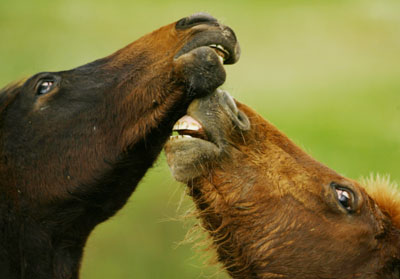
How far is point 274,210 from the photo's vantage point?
13.2 feet

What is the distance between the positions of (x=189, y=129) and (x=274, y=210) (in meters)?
0.69

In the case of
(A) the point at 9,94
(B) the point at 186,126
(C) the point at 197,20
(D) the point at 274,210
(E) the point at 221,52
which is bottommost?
(D) the point at 274,210

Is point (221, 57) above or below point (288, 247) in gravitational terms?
above

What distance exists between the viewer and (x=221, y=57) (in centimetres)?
405

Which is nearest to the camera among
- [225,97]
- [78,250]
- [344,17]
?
[225,97]

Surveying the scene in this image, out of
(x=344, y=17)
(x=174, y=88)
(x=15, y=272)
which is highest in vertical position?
(x=344, y=17)

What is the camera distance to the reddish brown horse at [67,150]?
4.26 m

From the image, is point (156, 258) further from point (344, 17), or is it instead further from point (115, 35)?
point (344, 17)

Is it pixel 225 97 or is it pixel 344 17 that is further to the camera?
pixel 344 17

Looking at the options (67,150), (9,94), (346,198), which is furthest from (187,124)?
(9,94)

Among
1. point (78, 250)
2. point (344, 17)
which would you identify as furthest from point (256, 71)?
point (78, 250)

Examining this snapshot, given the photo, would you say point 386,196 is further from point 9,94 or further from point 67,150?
point 9,94

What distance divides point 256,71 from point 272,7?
3899 mm

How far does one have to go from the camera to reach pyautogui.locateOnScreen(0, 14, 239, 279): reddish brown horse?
14.0ft
